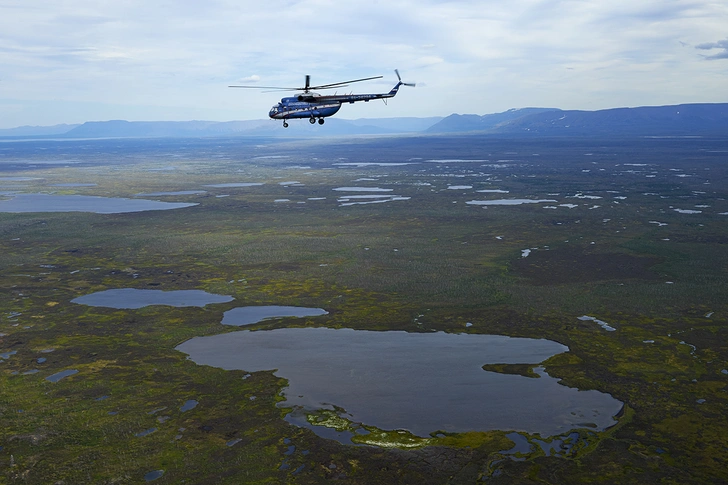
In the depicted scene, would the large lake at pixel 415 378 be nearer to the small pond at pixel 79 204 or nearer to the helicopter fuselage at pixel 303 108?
the helicopter fuselage at pixel 303 108

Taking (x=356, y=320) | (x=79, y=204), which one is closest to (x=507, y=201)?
(x=356, y=320)

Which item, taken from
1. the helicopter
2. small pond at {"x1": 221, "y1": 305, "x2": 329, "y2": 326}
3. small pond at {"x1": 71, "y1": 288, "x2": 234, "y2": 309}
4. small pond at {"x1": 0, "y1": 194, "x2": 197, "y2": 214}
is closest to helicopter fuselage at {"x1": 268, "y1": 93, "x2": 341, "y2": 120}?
the helicopter

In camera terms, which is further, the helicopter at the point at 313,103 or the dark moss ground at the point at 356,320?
the helicopter at the point at 313,103

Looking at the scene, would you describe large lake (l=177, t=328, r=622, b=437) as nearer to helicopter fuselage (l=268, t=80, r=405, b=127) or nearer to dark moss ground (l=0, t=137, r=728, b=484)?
dark moss ground (l=0, t=137, r=728, b=484)

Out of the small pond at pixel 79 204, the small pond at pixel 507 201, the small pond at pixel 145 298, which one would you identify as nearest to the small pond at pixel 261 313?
the small pond at pixel 145 298

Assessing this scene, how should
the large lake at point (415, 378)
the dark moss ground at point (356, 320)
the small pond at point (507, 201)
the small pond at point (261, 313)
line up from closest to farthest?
the dark moss ground at point (356, 320) < the large lake at point (415, 378) < the small pond at point (261, 313) < the small pond at point (507, 201)

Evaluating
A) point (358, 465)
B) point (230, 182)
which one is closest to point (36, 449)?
point (358, 465)

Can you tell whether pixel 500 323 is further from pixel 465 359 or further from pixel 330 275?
pixel 330 275
